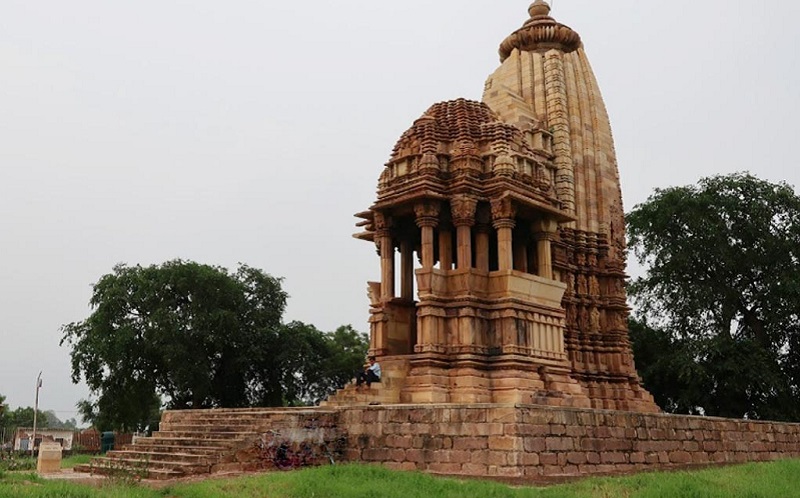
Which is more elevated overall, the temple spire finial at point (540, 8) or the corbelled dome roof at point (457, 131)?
the temple spire finial at point (540, 8)

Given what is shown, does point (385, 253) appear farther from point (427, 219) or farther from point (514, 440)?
point (514, 440)

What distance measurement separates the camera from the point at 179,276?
1312 inches

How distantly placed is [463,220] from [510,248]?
4.35 ft

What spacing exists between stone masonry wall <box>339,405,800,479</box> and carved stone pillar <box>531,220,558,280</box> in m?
5.25

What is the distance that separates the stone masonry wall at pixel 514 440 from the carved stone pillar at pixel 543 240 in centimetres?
525

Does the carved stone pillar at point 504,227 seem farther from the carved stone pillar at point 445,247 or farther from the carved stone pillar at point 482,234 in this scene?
the carved stone pillar at point 445,247

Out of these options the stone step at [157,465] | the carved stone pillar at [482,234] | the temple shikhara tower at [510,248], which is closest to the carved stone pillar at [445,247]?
the temple shikhara tower at [510,248]

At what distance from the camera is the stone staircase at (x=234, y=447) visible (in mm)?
13188

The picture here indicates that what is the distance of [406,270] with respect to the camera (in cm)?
2048

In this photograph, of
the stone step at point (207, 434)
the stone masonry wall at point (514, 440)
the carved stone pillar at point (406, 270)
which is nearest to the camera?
the stone masonry wall at point (514, 440)

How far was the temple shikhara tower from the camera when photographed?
665 inches

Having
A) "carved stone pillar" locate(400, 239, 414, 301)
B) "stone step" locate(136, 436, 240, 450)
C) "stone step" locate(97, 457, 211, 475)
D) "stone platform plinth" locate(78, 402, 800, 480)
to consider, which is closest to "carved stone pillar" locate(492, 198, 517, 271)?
"carved stone pillar" locate(400, 239, 414, 301)

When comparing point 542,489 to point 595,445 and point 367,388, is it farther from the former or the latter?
point 367,388

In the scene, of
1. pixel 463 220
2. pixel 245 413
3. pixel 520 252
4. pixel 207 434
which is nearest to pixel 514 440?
pixel 245 413
